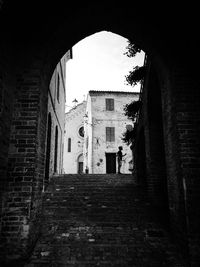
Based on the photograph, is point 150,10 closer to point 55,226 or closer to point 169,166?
point 169,166

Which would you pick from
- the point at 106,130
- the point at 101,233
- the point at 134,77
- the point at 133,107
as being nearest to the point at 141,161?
the point at 133,107

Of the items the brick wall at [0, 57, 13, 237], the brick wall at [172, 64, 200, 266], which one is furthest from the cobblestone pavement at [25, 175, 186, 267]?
the brick wall at [0, 57, 13, 237]

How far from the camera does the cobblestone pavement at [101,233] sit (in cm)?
371

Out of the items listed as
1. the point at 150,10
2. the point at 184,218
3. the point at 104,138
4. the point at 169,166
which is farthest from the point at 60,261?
the point at 104,138

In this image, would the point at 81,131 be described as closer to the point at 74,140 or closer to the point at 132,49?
the point at 74,140

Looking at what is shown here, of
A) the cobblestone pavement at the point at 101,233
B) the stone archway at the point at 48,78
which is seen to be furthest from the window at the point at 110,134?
the stone archway at the point at 48,78

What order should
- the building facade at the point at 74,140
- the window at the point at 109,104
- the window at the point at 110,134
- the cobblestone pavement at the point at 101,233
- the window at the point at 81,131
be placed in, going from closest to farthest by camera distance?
1. the cobblestone pavement at the point at 101,233
2. the window at the point at 110,134
3. the window at the point at 109,104
4. the building facade at the point at 74,140
5. the window at the point at 81,131

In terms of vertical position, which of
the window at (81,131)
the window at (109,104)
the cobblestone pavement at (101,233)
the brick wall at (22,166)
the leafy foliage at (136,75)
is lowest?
the cobblestone pavement at (101,233)

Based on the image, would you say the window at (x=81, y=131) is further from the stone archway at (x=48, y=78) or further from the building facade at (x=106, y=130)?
the stone archway at (x=48, y=78)

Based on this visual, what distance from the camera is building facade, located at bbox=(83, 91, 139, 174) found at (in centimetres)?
2114

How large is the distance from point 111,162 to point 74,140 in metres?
7.51

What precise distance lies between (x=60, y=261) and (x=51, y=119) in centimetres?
715

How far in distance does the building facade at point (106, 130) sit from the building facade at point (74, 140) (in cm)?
484

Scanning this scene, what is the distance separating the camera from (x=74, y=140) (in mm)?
27359
